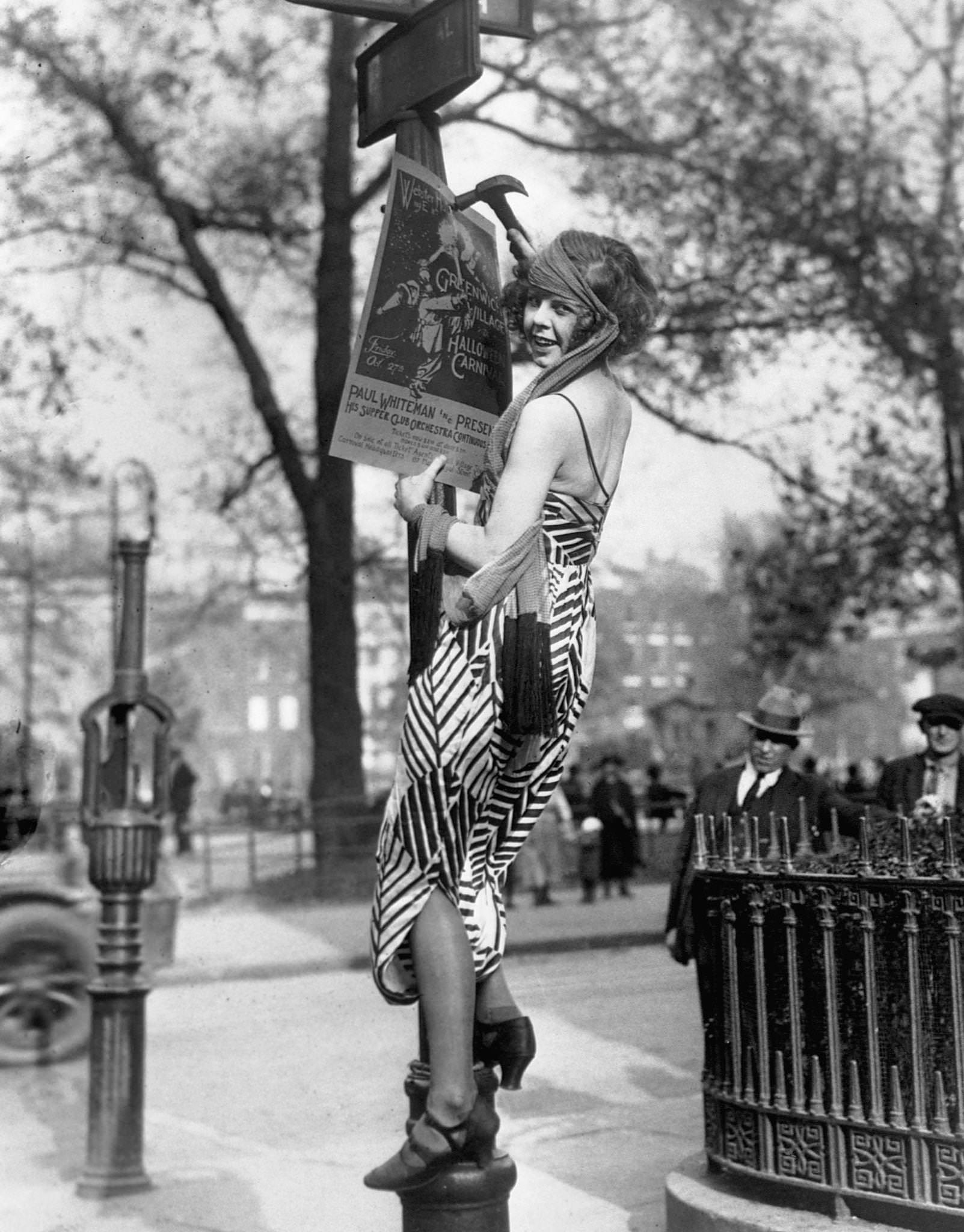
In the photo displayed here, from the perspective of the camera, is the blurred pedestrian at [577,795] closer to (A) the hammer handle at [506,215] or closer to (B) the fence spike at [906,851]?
(B) the fence spike at [906,851]

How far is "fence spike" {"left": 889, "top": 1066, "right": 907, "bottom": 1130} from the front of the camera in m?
4.24

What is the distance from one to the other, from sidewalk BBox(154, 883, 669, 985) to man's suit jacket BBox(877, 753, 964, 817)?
7496mm

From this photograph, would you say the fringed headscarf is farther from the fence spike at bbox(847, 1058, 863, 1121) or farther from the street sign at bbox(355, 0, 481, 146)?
the fence spike at bbox(847, 1058, 863, 1121)

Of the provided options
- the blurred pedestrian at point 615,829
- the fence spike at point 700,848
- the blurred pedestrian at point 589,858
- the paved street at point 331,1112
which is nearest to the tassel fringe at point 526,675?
the fence spike at point 700,848

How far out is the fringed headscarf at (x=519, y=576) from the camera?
2.76m

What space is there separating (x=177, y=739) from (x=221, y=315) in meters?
13.5

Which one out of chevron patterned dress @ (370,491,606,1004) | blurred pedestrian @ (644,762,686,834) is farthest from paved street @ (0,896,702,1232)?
blurred pedestrian @ (644,762,686,834)

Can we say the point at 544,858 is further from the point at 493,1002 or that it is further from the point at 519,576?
the point at 519,576

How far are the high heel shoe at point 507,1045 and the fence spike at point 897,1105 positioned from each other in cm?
171

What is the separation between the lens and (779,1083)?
14.8ft

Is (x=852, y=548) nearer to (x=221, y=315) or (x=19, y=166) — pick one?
(x=221, y=315)

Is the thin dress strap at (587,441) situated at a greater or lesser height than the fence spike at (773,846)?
greater

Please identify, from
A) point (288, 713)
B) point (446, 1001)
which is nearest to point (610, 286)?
point (446, 1001)

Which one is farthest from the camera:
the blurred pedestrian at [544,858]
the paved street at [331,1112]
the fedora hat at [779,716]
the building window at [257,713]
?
the building window at [257,713]
